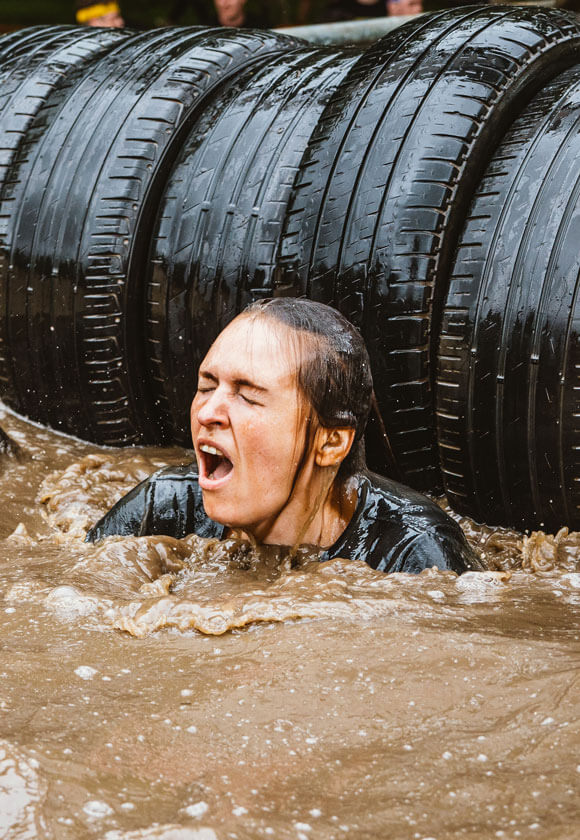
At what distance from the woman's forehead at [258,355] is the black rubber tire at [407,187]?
77 cm

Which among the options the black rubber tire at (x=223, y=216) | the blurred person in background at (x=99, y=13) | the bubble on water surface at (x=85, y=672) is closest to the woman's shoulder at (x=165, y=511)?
the black rubber tire at (x=223, y=216)

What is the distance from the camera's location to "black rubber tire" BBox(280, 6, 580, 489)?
3389mm

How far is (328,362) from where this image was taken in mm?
2730

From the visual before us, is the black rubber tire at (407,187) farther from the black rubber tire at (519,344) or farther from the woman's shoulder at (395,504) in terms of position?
the woman's shoulder at (395,504)

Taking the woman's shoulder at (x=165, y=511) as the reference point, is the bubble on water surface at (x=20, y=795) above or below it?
above

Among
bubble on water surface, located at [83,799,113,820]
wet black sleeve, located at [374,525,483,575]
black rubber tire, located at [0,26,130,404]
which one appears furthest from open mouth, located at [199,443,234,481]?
black rubber tire, located at [0,26,130,404]

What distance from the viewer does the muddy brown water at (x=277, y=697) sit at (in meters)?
1.55

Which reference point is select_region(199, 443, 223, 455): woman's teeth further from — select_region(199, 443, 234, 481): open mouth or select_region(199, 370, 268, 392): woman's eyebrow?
select_region(199, 370, 268, 392): woman's eyebrow

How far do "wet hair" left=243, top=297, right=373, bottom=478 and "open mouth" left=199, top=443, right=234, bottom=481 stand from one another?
0.87 feet

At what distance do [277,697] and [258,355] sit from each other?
3.35ft

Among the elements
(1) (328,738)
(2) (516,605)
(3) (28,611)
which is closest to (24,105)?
(3) (28,611)

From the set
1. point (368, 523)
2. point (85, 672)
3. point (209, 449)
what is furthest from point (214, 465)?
→ point (85, 672)

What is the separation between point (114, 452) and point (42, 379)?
1.43ft

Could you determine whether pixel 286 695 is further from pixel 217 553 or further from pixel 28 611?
pixel 217 553
